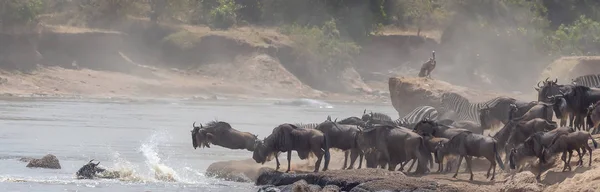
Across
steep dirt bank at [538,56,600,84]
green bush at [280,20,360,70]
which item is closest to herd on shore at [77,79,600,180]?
steep dirt bank at [538,56,600,84]

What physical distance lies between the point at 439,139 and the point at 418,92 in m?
10.2

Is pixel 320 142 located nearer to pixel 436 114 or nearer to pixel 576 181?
pixel 576 181

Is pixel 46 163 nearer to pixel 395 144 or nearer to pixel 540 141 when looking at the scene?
pixel 395 144

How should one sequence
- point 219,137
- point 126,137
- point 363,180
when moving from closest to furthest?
point 363,180
point 219,137
point 126,137

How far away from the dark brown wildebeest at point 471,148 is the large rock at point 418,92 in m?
10.2

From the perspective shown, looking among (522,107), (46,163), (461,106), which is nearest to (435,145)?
(522,107)

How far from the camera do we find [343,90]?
62.8 m

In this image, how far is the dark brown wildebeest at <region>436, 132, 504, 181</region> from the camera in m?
19.0

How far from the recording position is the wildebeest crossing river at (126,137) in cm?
2144

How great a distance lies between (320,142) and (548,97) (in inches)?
201

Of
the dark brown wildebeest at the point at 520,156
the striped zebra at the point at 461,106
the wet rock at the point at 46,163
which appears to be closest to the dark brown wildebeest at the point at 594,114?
the dark brown wildebeest at the point at 520,156

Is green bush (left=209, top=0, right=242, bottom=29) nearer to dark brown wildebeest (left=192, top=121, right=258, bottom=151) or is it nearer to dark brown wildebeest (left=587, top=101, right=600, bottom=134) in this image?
dark brown wildebeest (left=192, top=121, right=258, bottom=151)

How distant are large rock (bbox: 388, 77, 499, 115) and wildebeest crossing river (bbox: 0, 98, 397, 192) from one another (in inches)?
152

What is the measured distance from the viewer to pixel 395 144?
797 inches
